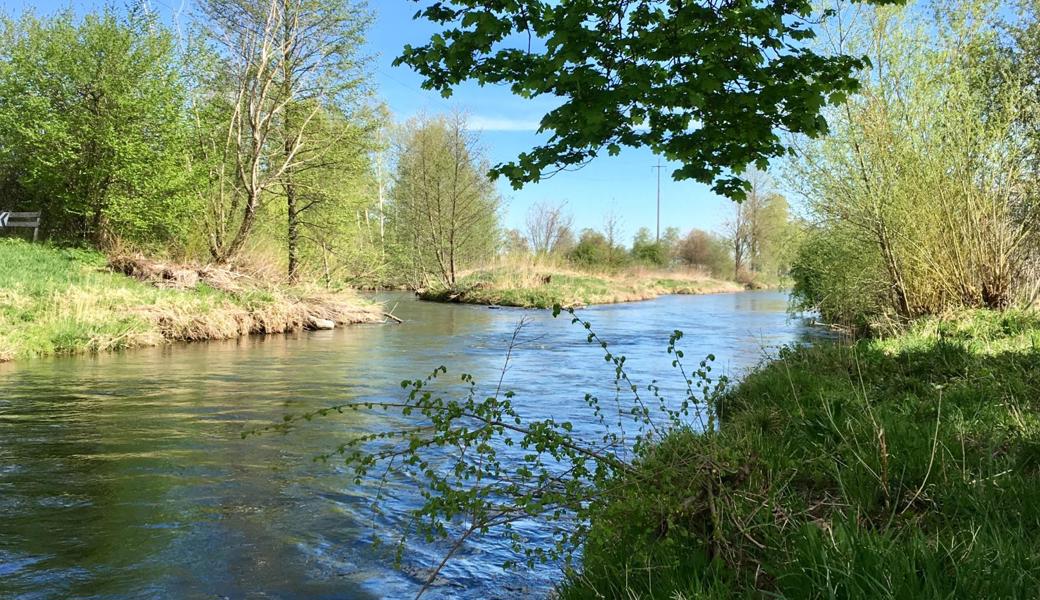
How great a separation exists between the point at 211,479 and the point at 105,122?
19.6 metres

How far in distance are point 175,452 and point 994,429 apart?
20.7ft

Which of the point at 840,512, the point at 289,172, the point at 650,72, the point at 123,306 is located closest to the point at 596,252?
the point at 289,172

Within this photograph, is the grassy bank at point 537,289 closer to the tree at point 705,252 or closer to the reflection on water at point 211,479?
the reflection on water at point 211,479

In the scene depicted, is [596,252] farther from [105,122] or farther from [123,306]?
[123,306]

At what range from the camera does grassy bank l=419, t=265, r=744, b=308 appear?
30000 mm

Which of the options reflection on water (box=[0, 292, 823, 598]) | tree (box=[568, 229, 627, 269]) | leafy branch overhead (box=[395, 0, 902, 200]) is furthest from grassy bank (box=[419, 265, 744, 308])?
leafy branch overhead (box=[395, 0, 902, 200])

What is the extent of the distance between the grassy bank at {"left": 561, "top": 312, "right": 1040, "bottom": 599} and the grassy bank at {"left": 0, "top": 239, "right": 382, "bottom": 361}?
1199 cm

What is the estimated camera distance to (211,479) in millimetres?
5312

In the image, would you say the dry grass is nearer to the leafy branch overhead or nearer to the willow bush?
the willow bush

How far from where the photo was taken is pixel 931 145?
9.78 metres

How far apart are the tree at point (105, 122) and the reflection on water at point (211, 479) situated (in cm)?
997

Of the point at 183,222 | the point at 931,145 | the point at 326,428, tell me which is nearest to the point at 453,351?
the point at 326,428

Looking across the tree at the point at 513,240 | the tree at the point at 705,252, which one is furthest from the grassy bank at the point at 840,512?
the tree at the point at 705,252

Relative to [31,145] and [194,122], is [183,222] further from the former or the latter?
[31,145]
